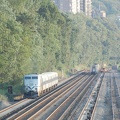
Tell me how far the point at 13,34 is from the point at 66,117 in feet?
60.7

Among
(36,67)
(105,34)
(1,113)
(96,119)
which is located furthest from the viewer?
(105,34)

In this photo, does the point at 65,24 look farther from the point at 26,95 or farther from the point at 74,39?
the point at 26,95

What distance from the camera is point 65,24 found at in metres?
107

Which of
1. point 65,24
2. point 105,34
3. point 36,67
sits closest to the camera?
point 36,67

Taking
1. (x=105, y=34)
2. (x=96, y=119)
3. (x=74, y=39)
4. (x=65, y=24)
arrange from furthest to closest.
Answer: (x=105, y=34) < (x=74, y=39) < (x=65, y=24) < (x=96, y=119)

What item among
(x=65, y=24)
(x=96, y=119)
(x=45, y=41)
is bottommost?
(x=96, y=119)

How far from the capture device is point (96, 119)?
30.1 metres

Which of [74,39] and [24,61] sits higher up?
[74,39]

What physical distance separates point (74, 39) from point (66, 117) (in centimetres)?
9235

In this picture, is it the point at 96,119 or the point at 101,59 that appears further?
the point at 101,59

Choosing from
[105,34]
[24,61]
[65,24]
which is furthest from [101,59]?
[24,61]

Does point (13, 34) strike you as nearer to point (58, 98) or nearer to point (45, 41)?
point (58, 98)

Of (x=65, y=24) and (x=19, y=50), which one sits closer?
(x=19, y=50)

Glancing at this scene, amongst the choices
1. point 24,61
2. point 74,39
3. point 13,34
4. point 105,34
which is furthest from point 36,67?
point 105,34
